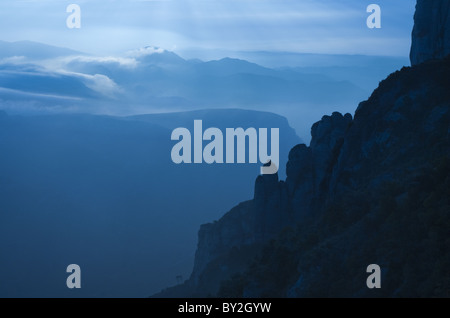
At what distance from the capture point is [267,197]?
68688 mm

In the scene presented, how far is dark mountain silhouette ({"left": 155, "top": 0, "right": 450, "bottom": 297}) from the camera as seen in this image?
33.5m

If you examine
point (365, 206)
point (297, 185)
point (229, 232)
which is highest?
point (297, 185)

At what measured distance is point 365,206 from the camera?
42.3 m

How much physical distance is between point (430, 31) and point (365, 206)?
1248 inches

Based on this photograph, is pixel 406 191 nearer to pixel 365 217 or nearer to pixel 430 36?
pixel 365 217

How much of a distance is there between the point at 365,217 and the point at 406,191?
10.7 ft

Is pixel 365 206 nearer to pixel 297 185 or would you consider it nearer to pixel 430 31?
pixel 297 185

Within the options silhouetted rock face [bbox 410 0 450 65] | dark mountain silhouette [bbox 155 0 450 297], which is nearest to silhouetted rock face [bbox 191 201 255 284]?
dark mountain silhouette [bbox 155 0 450 297]

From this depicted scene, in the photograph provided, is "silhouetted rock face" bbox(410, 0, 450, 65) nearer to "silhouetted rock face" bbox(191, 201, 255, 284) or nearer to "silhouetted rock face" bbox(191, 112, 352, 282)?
"silhouetted rock face" bbox(191, 112, 352, 282)

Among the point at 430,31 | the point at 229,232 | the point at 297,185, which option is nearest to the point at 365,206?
the point at 297,185

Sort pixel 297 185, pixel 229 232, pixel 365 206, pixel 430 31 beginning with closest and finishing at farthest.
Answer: pixel 365 206, pixel 297 185, pixel 430 31, pixel 229 232

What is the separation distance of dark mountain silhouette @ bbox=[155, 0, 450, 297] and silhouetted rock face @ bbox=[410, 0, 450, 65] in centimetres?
14
